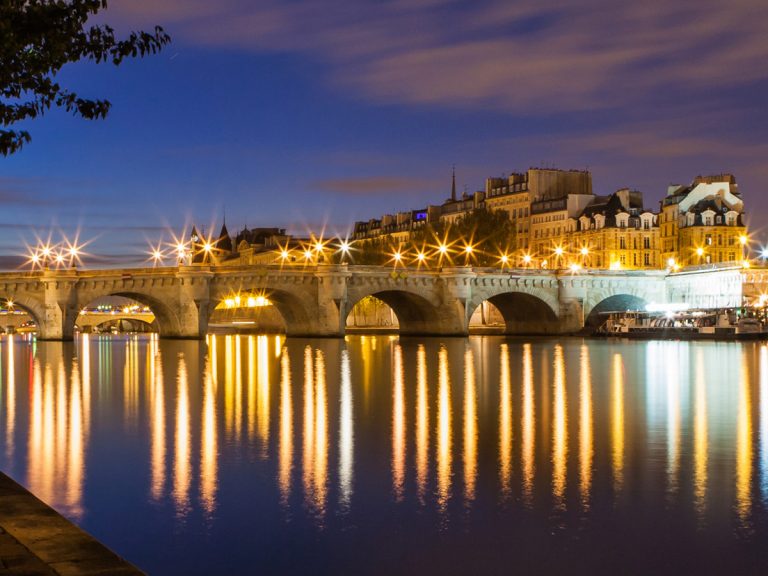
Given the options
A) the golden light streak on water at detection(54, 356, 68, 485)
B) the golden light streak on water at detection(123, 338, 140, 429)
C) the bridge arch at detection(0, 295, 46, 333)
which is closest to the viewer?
the golden light streak on water at detection(54, 356, 68, 485)

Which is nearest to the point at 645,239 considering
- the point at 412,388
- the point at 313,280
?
the point at 313,280

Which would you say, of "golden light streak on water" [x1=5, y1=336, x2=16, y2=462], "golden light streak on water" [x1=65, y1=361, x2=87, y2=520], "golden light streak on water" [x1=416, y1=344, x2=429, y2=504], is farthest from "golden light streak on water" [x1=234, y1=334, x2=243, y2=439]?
"golden light streak on water" [x1=5, y1=336, x2=16, y2=462]

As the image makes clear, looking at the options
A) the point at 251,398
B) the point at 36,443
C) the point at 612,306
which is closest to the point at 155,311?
the point at 612,306

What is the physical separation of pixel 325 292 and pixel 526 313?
2286 centimetres

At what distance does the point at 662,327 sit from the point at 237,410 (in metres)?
60.5

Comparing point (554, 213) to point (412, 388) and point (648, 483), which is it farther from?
point (648, 483)

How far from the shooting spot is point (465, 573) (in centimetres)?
1252

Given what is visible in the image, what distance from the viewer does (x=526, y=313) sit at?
95.6 metres

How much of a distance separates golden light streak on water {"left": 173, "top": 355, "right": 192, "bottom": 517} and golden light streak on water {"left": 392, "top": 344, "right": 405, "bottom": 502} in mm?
2935

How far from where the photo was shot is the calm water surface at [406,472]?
13.4 metres

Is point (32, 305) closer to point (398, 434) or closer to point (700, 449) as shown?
point (398, 434)

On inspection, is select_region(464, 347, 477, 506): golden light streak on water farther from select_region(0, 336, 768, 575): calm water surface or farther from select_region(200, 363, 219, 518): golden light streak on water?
select_region(200, 363, 219, 518): golden light streak on water

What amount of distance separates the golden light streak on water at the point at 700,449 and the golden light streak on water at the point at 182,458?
6.88 m

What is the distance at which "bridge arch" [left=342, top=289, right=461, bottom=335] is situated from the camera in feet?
277
